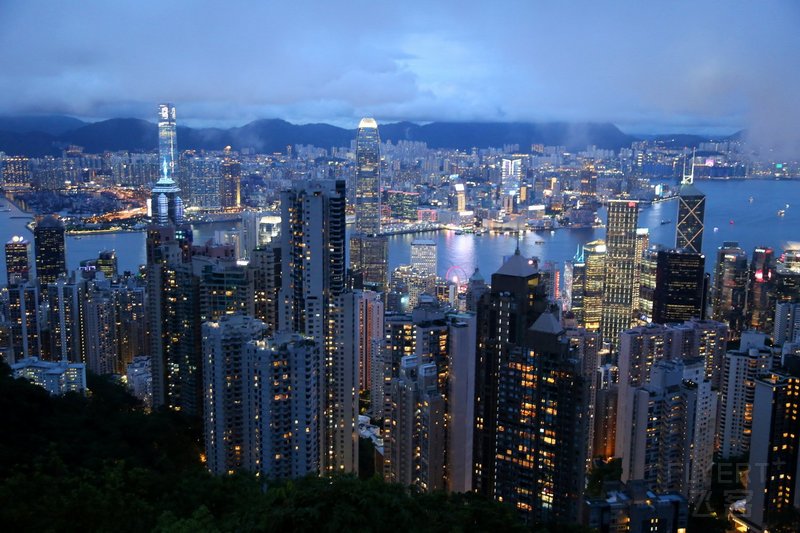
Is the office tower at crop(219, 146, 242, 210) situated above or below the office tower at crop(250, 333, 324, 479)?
above

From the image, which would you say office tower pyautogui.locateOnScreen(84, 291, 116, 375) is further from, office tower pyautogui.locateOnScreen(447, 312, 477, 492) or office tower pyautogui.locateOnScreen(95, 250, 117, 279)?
office tower pyautogui.locateOnScreen(447, 312, 477, 492)

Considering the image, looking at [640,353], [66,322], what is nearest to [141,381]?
[66,322]

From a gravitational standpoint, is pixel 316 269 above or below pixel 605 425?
above

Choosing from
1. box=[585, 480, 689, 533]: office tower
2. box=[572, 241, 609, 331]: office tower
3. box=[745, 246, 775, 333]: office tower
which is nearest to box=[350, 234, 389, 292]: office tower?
box=[572, 241, 609, 331]: office tower

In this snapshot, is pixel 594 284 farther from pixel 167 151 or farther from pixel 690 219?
pixel 167 151

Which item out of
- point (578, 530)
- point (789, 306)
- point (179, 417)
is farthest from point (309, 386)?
point (789, 306)

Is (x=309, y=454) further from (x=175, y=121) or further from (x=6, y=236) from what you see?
(x=175, y=121)

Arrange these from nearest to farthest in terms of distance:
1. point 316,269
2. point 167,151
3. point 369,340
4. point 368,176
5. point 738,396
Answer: point 738,396 → point 316,269 → point 369,340 → point 167,151 → point 368,176
